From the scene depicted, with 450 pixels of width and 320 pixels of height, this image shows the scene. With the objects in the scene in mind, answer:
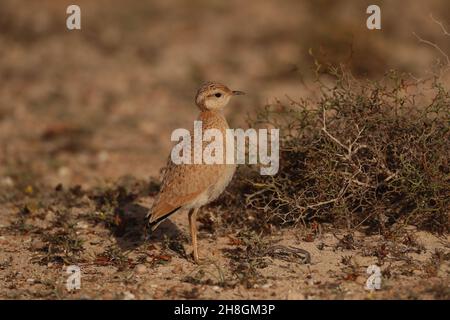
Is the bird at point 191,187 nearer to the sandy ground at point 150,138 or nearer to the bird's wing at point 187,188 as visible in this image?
the bird's wing at point 187,188

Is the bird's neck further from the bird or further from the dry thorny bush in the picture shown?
the dry thorny bush

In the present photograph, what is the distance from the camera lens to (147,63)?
41.2ft

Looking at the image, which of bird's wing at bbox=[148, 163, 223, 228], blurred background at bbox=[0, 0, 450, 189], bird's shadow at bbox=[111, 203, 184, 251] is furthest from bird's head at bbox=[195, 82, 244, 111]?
blurred background at bbox=[0, 0, 450, 189]

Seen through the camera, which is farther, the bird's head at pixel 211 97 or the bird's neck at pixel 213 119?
the bird's head at pixel 211 97

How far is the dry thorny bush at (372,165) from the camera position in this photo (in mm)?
5496

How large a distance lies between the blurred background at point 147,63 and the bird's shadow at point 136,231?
1339 mm

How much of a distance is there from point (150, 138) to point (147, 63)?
339cm

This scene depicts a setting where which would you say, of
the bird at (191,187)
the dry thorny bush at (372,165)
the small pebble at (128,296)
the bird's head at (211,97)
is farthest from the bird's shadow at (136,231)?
the bird's head at (211,97)

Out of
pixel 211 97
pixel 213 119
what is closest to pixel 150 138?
pixel 211 97

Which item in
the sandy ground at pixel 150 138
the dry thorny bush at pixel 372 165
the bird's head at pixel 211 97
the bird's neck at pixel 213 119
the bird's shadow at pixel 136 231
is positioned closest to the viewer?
the sandy ground at pixel 150 138

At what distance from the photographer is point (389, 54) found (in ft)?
38.4

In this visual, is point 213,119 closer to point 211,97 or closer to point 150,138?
point 211,97

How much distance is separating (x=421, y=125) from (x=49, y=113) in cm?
636

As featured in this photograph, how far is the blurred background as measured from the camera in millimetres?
9078
